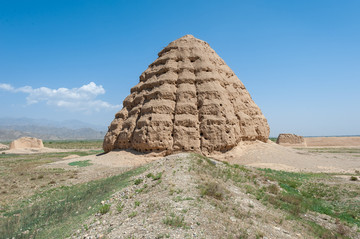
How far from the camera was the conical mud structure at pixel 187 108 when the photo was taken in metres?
18.1

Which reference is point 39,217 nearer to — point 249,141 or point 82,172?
point 82,172

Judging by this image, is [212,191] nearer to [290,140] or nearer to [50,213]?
[50,213]

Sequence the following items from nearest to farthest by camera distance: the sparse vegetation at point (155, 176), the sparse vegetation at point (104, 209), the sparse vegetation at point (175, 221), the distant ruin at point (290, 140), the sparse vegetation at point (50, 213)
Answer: the sparse vegetation at point (175, 221) < the sparse vegetation at point (50, 213) < the sparse vegetation at point (104, 209) < the sparse vegetation at point (155, 176) < the distant ruin at point (290, 140)

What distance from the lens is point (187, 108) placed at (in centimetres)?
1889

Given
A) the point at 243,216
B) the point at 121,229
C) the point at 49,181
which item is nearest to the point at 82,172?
the point at 49,181

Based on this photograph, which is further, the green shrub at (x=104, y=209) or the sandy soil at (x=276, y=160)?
the sandy soil at (x=276, y=160)

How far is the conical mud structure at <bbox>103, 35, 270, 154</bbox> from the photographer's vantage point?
59.4 feet

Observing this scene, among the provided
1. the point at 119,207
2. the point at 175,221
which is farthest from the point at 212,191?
the point at 119,207

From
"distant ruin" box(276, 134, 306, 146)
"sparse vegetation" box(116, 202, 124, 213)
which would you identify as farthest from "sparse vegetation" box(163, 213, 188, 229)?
"distant ruin" box(276, 134, 306, 146)

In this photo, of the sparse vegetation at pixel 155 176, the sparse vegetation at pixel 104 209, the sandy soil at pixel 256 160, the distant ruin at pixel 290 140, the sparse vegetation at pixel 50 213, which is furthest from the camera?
the distant ruin at pixel 290 140

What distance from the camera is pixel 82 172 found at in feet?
52.2

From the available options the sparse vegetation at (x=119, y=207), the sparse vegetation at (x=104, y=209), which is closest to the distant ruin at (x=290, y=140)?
the sparse vegetation at (x=119, y=207)

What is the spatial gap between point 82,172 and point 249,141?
44.8ft

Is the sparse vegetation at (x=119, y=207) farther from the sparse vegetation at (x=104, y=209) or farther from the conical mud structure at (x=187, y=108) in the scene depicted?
the conical mud structure at (x=187, y=108)
